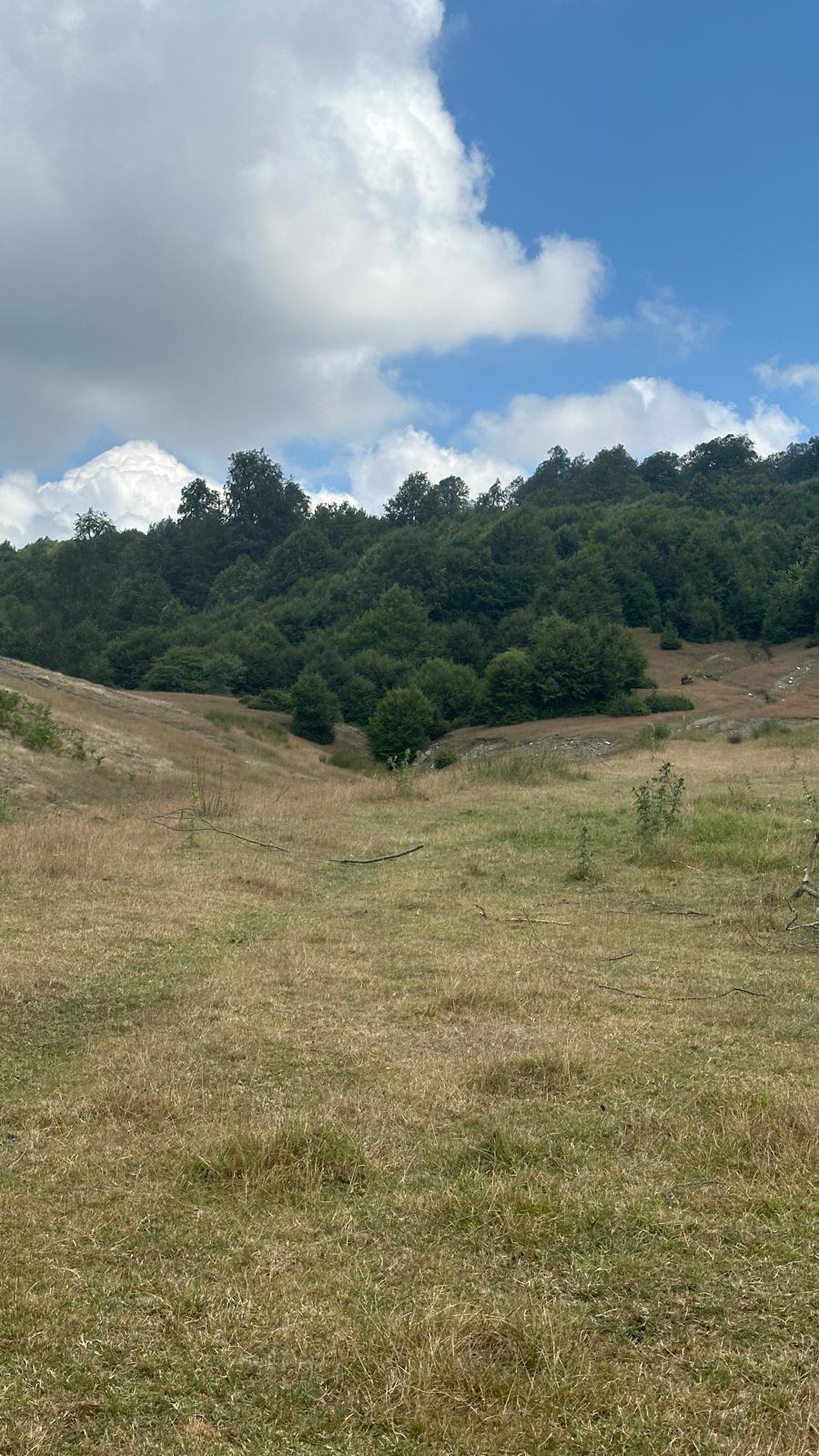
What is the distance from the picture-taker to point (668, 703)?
5741 centimetres

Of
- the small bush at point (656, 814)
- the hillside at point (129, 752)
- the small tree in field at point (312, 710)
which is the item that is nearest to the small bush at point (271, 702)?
the small tree in field at point (312, 710)

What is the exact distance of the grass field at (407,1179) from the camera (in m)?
2.91

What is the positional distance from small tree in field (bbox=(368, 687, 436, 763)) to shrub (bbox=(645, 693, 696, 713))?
1390 cm

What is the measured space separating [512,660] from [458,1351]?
63.4 meters

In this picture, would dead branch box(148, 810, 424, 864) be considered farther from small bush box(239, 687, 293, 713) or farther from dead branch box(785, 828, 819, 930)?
small bush box(239, 687, 293, 713)

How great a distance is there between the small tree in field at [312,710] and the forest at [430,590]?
117 mm

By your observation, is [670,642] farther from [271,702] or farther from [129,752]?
[129,752]

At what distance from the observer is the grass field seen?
115 inches

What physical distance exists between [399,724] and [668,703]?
16.7 meters

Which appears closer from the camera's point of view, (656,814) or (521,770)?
(656,814)

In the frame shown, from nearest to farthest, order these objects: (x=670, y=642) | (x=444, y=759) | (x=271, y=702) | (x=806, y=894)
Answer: (x=806, y=894) → (x=444, y=759) → (x=271, y=702) → (x=670, y=642)

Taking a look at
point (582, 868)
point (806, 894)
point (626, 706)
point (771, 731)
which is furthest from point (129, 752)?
point (626, 706)

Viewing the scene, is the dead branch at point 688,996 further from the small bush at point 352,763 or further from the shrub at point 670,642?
the shrub at point 670,642

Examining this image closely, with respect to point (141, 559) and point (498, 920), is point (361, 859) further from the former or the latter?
point (141, 559)
